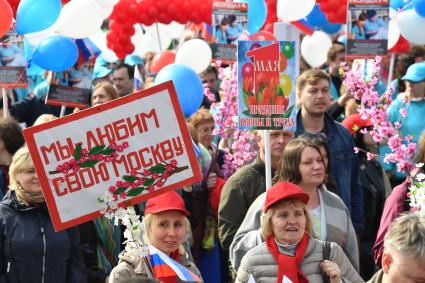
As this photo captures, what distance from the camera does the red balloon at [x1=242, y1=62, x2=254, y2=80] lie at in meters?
7.64

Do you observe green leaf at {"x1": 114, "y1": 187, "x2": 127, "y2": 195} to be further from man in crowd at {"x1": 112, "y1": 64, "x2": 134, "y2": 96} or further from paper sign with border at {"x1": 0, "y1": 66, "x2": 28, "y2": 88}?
man in crowd at {"x1": 112, "y1": 64, "x2": 134, "y2": 96}

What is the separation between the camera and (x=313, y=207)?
290 inches

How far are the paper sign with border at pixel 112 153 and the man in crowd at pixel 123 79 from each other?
20.9ft

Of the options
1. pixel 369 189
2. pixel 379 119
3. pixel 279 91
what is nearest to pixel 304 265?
Answer: pixel 279 91

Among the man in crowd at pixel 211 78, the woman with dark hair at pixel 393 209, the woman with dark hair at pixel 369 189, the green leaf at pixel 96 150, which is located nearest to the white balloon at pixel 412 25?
the woman with dark hair at pixel 369 189

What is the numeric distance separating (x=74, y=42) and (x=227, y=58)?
1616 millimetres

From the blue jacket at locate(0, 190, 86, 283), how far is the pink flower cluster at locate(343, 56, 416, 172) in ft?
8.27

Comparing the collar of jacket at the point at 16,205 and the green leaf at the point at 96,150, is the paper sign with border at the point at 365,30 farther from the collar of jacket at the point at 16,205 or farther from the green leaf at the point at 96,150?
the green leaf at the point at 96,150

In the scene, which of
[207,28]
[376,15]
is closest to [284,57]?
[376,15]

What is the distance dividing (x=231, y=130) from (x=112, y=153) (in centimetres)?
394

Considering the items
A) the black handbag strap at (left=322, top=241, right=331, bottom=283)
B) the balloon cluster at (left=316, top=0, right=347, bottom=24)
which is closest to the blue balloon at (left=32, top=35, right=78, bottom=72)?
the balloon cluster at (left=316, top=0, right=347, bottom=24)

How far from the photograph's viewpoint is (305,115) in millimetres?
9000

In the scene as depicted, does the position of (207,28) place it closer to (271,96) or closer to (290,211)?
(271,96)

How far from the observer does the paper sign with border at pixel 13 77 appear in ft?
32.8
